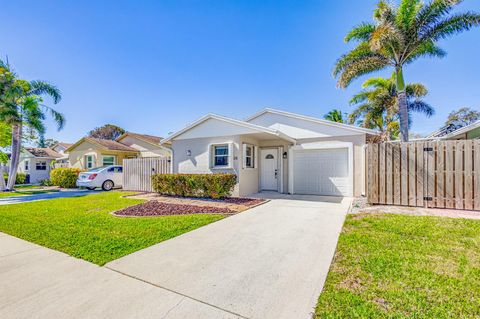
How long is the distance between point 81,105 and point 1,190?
27.5 ft

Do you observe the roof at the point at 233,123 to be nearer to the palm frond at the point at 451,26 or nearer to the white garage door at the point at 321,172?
the white garage door at the point at 321,172

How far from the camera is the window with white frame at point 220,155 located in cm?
1091

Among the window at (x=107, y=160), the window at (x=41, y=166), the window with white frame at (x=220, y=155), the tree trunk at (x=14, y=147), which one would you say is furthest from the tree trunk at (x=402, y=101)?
the window at (x=41, y=166)

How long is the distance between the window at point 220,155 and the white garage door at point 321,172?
3.72 m

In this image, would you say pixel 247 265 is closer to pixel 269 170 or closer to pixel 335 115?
pixel 269 170

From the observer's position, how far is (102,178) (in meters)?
14.7

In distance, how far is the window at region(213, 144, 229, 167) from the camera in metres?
11.0

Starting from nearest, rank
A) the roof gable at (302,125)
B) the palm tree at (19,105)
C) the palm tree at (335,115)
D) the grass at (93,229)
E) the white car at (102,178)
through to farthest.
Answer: the grass at (93,229) < the roof gable at (302,125) < the white car at (102,178) < the palm tree at (19,105) < the palm tree at (335,115)

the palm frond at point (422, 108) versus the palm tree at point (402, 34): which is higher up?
the palm tree at point (402, 34)

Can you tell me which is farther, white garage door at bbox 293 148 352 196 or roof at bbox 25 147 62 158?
roof at bbox 25 147 62 158

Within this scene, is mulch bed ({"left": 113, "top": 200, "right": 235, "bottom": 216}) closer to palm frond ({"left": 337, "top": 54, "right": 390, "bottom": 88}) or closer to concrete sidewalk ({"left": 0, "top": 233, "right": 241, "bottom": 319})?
concrete sidewalk ({"left": 0, "top": 233, "right": 241, "bottom": 319})

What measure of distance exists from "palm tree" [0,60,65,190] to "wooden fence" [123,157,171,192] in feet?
26.5

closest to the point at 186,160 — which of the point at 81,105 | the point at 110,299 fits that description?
the point at 110,299

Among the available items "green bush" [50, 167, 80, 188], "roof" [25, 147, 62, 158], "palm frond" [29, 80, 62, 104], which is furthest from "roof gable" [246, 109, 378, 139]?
"roof" [25, 147, 62, 158]
